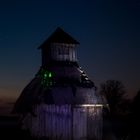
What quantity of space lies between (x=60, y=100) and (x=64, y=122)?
89.3 inches

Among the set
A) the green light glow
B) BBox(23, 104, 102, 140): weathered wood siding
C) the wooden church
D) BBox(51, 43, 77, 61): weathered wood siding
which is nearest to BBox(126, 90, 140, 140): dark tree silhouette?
the wooden church

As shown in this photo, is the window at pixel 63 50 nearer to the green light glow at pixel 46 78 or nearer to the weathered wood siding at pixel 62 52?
the weathered wood siding at pixel 62 52

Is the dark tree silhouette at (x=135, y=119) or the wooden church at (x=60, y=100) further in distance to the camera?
the wooden church at (x=60, y=100)

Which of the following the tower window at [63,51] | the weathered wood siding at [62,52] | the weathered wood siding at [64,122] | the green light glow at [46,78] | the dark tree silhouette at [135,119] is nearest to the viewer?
the dark tree silhouette at [135,119]

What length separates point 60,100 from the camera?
4022 centimetres

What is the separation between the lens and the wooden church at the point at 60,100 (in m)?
40.5

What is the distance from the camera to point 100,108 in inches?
1718

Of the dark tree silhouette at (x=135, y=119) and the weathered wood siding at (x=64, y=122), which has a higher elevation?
the dark tree silhouette at (x=135, y=119)

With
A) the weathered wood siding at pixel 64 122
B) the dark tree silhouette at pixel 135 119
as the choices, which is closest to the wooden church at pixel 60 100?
the weathered wood siding at pixel 64 122

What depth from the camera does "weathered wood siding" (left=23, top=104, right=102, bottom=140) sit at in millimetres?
40438

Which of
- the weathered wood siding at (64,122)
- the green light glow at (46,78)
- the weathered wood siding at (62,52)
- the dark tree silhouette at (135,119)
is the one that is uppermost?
the weathered wood siding at (62,52)

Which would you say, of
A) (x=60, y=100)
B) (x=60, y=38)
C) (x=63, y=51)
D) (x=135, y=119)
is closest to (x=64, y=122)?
(x=60, y=100)

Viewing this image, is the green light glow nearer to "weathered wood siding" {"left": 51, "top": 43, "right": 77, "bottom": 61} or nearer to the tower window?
"weathered wood siding" {"left": 51, "top": 43, "right": 77, "bottom": 61}

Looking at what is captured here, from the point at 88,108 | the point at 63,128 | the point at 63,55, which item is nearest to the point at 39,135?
the point at 63,128
